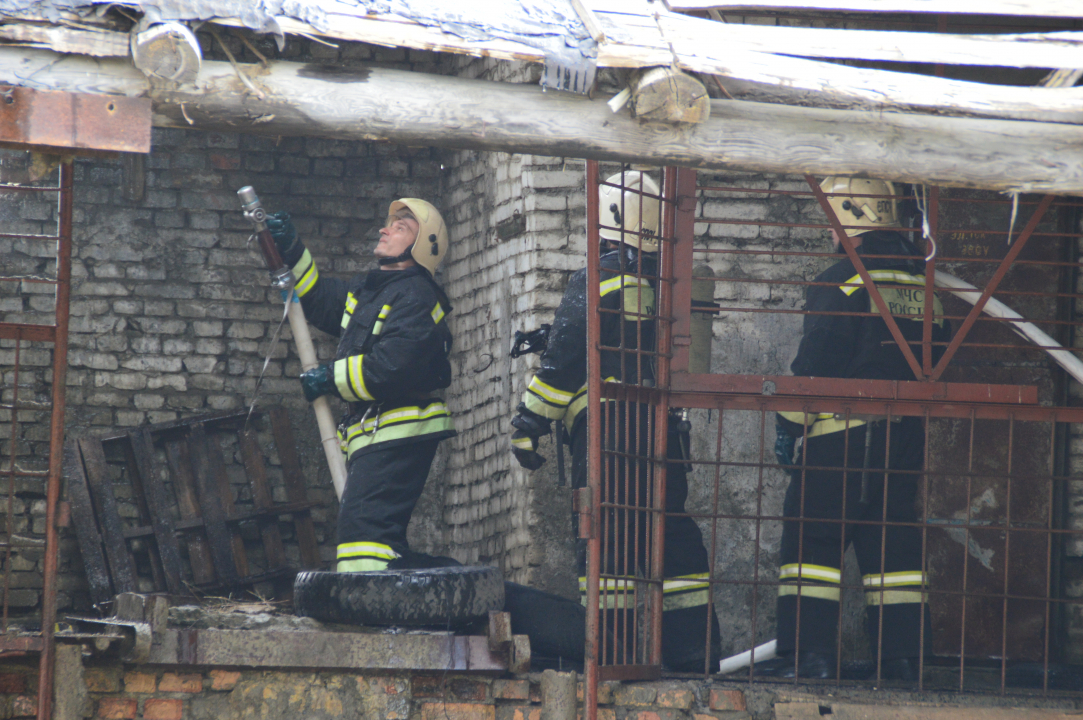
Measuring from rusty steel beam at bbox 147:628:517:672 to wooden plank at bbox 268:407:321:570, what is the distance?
2301 millimetres

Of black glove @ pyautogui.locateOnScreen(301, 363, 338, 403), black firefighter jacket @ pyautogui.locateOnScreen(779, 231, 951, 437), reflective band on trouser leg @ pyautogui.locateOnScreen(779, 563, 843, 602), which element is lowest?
reflective band on trouser leg @ pyautogui.locateOnScreen(779, 563, 843, 602)

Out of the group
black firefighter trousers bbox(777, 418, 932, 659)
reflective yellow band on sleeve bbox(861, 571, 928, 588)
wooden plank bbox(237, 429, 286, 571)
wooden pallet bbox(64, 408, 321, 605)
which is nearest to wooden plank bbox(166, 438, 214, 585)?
wooden pallet bbox(64, 408, 321, 605)

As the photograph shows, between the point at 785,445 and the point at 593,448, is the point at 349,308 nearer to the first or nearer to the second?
the point at 593,448

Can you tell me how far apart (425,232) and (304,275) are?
2.26 ft

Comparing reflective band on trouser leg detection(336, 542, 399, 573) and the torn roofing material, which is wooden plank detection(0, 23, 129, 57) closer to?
the torn roofing material

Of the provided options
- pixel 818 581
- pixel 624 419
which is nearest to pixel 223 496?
pixel 624 419

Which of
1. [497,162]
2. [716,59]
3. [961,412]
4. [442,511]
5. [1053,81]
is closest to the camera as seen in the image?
[716,59]

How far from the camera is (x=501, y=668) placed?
423 centimetres

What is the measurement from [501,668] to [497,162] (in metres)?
2.95

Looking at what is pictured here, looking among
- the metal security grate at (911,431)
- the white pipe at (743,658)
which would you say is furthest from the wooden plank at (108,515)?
the white pipe at (743,658)

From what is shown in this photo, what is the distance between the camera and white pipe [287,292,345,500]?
6016 millimetres

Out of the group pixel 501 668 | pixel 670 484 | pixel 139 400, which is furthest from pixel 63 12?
pixel 139 400

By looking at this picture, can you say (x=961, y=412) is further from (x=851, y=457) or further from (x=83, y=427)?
(x=83, y=427)

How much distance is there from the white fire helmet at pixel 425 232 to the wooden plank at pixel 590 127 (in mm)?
2394
